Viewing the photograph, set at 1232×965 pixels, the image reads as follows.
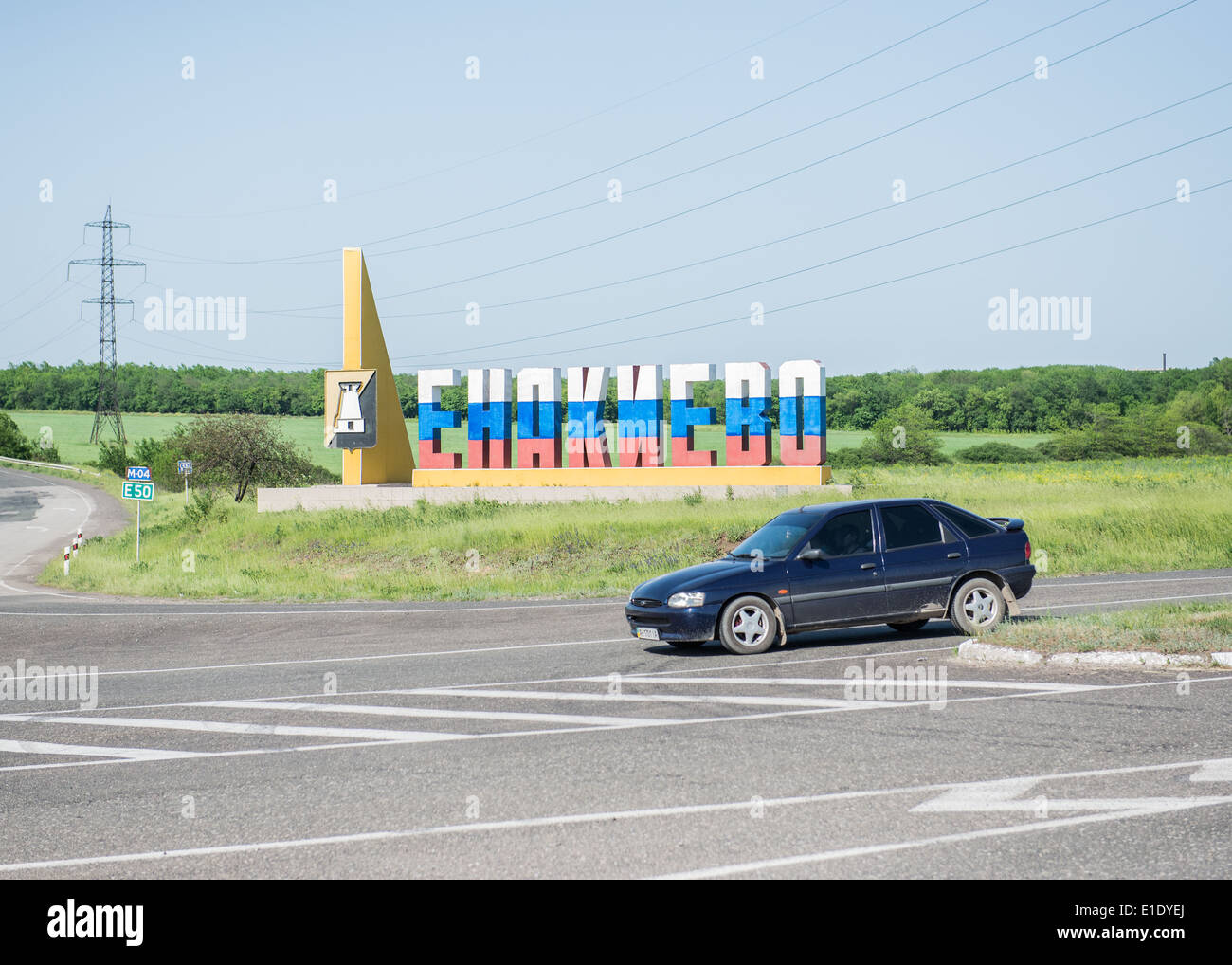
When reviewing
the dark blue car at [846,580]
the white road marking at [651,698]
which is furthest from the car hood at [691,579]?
the white road marking at [651,698]

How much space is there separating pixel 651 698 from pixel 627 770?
273 cm

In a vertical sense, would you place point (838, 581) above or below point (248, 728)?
above

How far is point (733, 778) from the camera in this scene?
287 inches

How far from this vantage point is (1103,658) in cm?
1082

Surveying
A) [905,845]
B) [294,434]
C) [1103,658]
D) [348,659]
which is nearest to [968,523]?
[1103,658]

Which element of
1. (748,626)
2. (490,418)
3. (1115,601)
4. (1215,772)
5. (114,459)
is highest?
(114,459)

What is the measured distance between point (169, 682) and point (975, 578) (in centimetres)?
967

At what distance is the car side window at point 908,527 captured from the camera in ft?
43.5

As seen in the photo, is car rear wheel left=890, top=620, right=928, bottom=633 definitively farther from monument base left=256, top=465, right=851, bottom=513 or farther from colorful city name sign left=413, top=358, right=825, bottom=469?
colorful city name sign left=413, top=358, right=825, bottom=469

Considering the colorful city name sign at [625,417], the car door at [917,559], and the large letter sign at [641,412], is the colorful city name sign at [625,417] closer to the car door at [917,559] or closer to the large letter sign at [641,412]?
the large letter sign at [641,412]

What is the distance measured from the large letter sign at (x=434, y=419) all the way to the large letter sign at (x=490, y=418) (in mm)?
751

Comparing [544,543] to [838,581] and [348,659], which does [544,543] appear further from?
[838,581]

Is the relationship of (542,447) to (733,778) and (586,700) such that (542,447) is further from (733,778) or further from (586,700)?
(733,778)
